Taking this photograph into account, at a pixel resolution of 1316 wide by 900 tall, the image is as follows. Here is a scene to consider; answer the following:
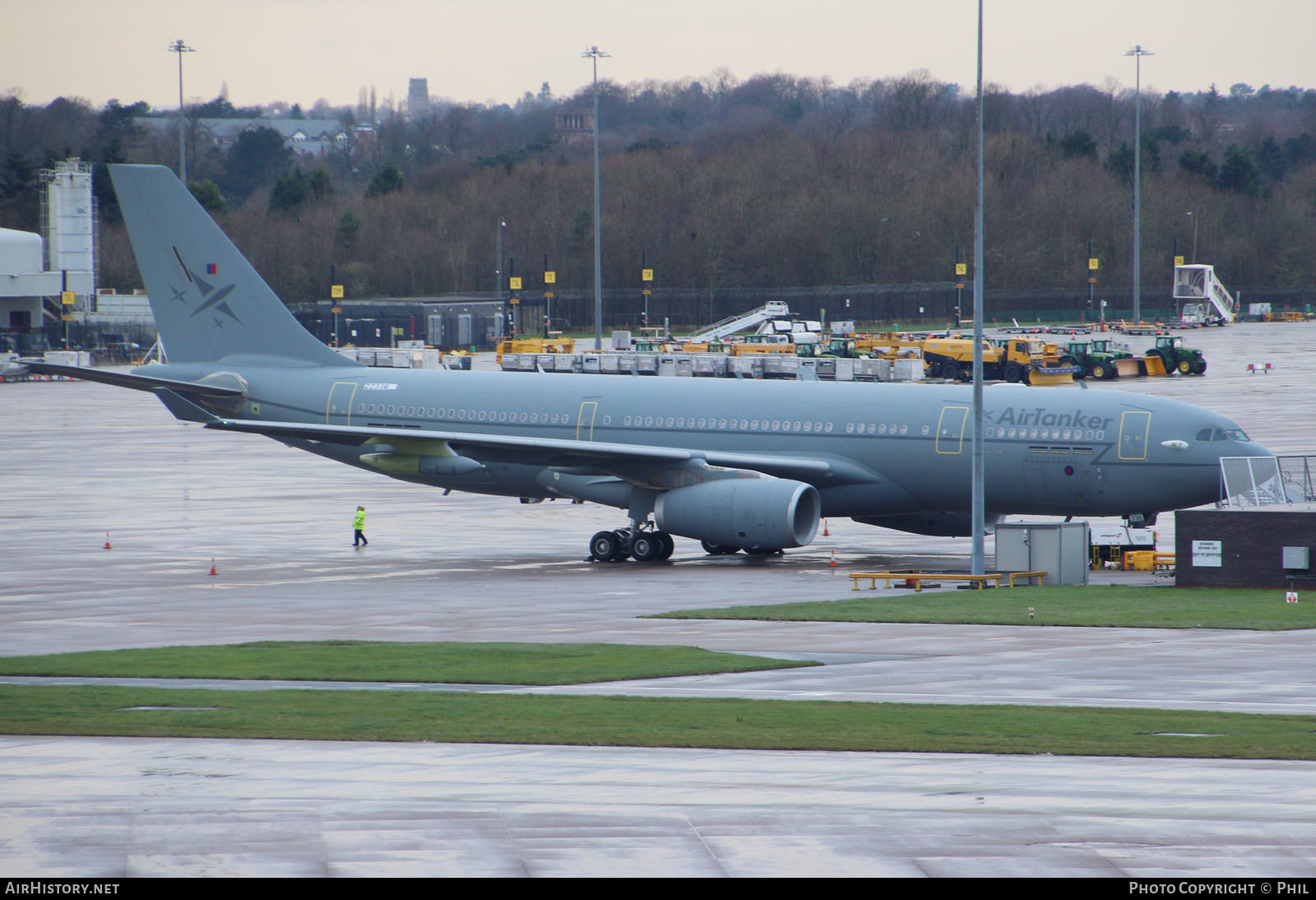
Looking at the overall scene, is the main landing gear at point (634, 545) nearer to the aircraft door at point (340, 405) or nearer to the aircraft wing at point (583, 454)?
the aircraft wing at point (583, 454)

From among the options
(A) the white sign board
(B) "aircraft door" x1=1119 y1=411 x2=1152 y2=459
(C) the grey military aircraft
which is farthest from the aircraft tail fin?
(A) the white sign board

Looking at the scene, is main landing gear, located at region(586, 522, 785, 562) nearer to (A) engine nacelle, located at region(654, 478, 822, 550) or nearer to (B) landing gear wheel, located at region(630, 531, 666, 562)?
(B) landing gear wheel, located at region(630, 531, 666, 562)

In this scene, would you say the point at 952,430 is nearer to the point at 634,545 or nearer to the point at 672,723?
the point at 634,545

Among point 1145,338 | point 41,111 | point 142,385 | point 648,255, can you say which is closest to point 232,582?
point 142,385

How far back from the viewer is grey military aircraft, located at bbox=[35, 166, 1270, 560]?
123ft

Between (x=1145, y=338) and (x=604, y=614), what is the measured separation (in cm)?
10518

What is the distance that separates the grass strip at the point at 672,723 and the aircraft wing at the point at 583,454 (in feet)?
54.5

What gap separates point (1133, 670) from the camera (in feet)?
80.8

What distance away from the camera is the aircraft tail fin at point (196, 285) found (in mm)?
45312

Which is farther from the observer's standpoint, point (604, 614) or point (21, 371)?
point (21, 371)

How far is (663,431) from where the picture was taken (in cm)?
4150

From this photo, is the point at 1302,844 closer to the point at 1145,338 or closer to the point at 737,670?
the point at 737,670

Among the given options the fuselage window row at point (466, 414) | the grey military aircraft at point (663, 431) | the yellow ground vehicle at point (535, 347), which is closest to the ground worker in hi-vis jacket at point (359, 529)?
the grey military aircraft at point (663, 431)

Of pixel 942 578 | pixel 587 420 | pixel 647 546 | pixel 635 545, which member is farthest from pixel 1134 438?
pixel 587 420
